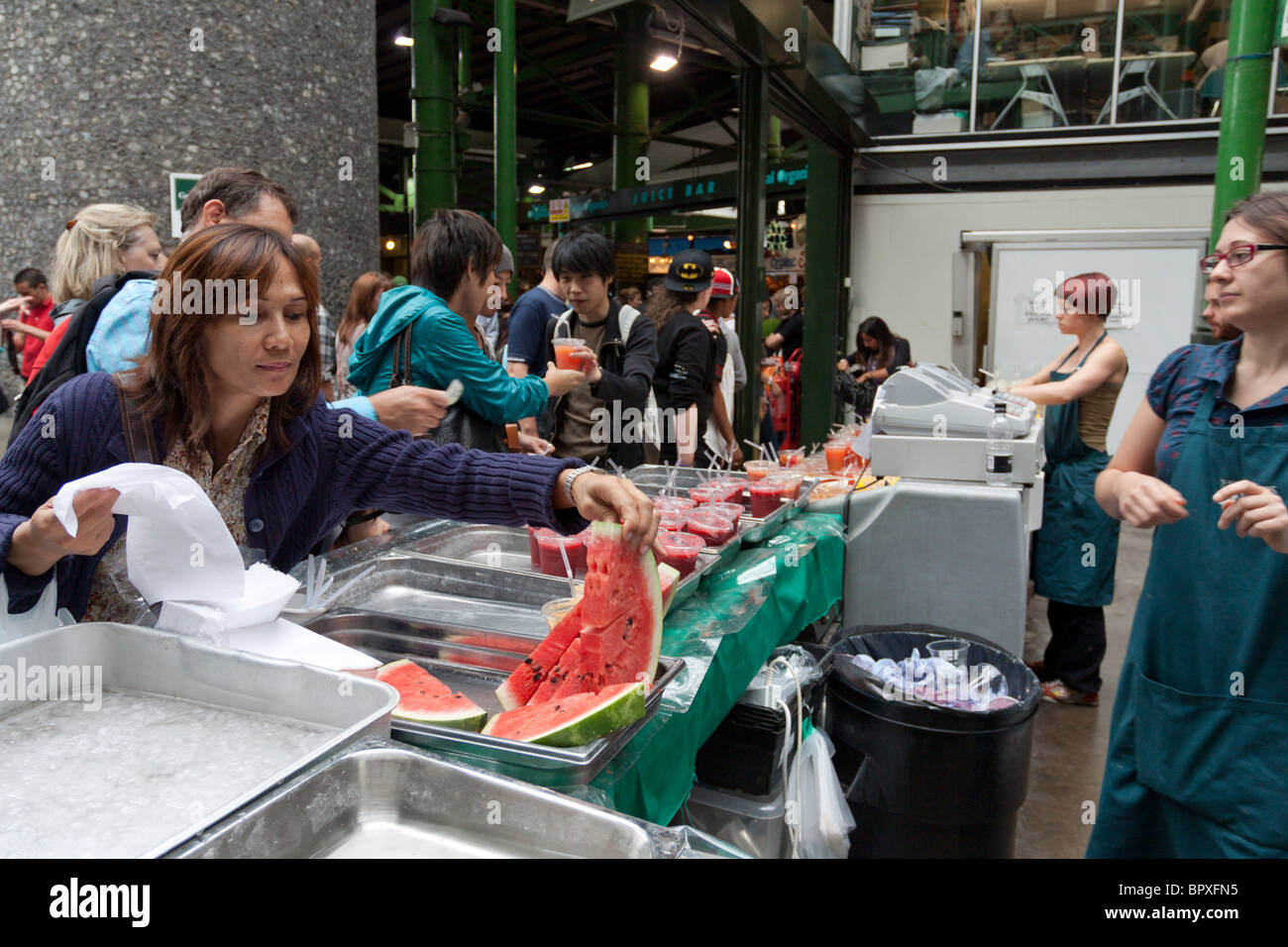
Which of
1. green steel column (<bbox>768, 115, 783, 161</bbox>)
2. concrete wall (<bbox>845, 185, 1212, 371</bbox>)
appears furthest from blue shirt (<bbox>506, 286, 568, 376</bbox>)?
green steel column (<bbox>768, 115, 783, 161</bbox>)

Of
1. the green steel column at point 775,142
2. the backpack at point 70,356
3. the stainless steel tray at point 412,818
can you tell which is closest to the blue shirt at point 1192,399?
the stainless steel tray at point 412,818

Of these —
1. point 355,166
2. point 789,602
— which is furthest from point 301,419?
point 355,166

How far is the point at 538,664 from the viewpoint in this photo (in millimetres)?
1858

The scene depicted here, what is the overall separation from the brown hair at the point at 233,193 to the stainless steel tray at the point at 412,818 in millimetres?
1938

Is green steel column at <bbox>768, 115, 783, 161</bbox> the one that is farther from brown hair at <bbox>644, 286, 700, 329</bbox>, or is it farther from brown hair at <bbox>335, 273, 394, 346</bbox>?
brown hair at <bbox>335, 273, 394, 346</bbox>

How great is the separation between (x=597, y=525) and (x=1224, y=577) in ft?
4.65

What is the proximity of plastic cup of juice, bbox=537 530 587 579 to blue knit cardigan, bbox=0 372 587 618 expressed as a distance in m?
0.55

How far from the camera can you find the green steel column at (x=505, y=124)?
726 cm

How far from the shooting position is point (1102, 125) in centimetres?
980

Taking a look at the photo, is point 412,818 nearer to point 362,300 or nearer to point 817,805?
point 817,805

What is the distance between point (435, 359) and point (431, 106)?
5.97m

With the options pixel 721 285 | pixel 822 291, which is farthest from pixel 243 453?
pixel 822 291
